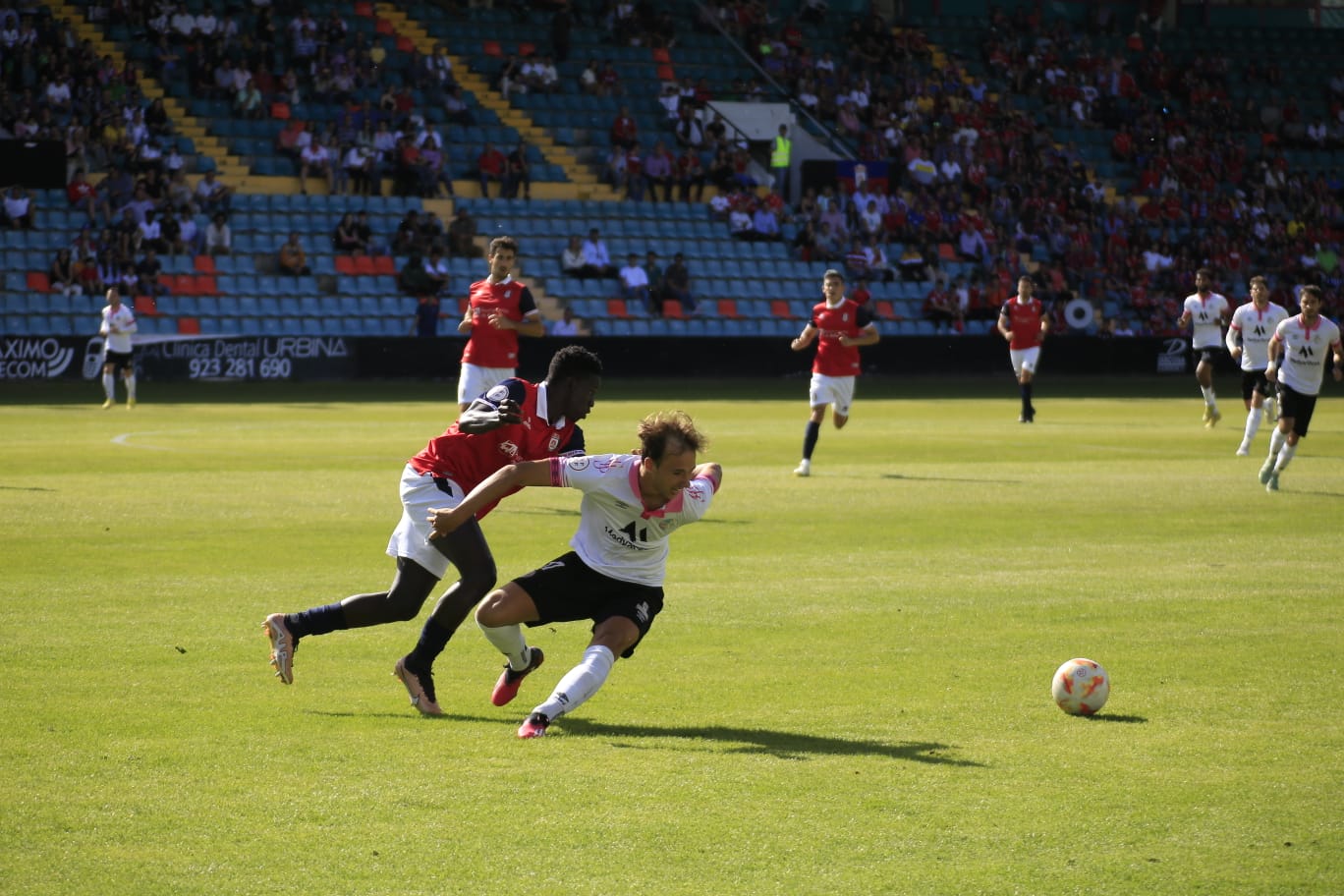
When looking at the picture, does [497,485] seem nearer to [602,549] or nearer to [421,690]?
[602,549]

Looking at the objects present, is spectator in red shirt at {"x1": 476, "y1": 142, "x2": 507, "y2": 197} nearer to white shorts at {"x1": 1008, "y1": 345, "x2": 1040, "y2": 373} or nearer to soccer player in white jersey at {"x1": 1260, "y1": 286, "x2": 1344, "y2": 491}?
white shorts at {"x1": 1008, "y1": 345, "x2": 1040, "y2": 373}

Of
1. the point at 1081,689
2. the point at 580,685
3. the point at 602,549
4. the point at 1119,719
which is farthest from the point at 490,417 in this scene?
the point at 1119,719

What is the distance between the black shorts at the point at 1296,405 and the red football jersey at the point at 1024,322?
10851mm

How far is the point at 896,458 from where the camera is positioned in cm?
2302

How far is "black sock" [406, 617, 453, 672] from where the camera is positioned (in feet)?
26.6

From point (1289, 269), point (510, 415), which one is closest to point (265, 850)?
point (510, 415)

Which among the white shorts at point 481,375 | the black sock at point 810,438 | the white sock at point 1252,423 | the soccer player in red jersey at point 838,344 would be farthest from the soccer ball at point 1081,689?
the white sock at point 1252,423

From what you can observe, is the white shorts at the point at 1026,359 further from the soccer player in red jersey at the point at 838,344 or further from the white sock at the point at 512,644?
the white sock at the point at 512,644

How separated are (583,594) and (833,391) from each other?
14.2 metres

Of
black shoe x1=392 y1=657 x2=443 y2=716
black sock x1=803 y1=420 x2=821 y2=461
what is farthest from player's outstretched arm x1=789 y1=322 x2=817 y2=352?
black shoe x1=392 y1=657 x2=443 y2=716

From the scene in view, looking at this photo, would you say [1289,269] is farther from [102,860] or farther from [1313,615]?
[102,860]

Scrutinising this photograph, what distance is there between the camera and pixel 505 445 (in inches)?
333

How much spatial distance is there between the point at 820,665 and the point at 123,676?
360 centimetres

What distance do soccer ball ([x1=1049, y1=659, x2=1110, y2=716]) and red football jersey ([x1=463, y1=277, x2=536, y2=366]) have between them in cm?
965
